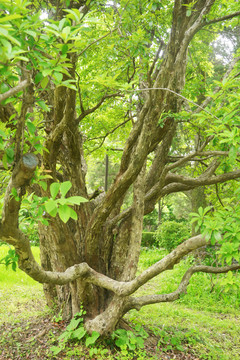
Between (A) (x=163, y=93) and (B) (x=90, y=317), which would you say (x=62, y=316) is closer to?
(B) (x=90, y=317)

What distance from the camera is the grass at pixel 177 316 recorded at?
173 inches

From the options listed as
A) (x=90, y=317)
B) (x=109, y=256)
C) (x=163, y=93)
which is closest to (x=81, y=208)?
(x=109, y=256)

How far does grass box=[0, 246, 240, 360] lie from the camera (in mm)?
4395

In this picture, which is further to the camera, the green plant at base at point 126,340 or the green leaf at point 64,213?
the green plant at base at point 126,340

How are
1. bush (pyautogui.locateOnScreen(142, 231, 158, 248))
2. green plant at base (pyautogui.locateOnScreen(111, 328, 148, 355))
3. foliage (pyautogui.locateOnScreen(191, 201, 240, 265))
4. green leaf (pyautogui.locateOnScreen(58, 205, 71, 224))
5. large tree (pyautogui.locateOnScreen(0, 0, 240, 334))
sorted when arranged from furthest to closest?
bush (pyautogui.locateOnScreen(142, 231, 158, 248)) → green plant at base (pyautogui.locateOnScreen(111, 328, 148, 355)) → large tree (pyautogui.locateOnScreen(0, 0, 240, 334)) → foliage (pyautogui.locateOnScreen(191, 201, 240, 265)) → green leaf (pyautogui.locateOnScreen(58, 205, 71, 224))

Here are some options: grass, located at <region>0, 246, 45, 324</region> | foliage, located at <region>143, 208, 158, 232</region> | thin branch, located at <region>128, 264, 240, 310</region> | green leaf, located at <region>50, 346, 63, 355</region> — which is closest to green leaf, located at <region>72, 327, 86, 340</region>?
green leaf, located at <region>50, 346, 63, 355</region>

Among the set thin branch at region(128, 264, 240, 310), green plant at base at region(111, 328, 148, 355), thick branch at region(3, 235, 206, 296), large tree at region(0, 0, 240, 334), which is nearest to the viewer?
thick branch at region(3, 235, 206, 296)

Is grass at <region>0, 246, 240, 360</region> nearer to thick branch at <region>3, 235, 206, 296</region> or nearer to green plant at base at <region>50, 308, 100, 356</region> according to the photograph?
green plant at base at <region>50, 308, 100, 356</region>

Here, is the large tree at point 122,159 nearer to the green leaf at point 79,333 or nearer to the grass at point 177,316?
the green leaf at point 79,333

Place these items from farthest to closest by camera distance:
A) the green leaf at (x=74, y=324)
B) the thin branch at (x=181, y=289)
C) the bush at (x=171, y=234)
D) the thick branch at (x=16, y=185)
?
the bush at (x=171, y=234) → the green leaf at (x=74, y=324) → the thin branch at (x=181, y=289) → the thick branch at (x=16, y=185)

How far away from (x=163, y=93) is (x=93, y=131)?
Answer: 244 cm

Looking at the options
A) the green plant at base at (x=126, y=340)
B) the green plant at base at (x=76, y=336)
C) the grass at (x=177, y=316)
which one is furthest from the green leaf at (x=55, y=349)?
the green plant at base at (x=126, y=340)

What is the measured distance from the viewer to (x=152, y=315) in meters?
5.81

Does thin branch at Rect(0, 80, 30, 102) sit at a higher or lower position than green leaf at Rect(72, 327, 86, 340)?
higher
